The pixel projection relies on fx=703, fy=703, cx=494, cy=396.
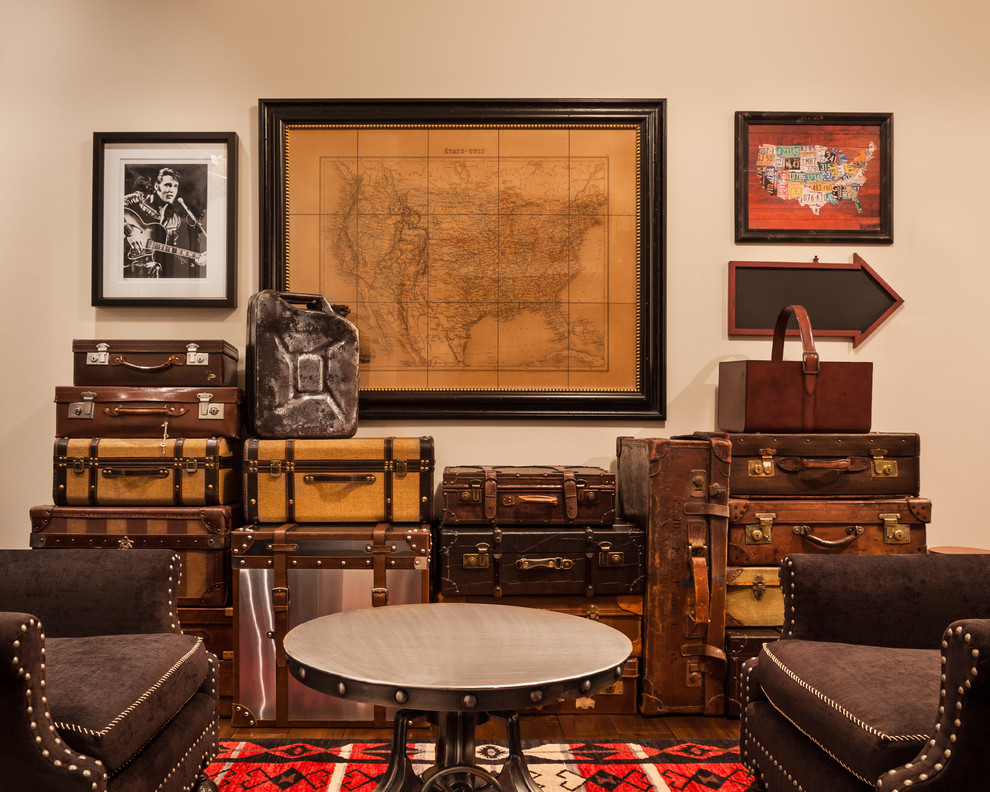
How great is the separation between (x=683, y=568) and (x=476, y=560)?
879 millimetres

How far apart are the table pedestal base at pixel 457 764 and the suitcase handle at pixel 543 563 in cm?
124

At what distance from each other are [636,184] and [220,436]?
91.7 inches

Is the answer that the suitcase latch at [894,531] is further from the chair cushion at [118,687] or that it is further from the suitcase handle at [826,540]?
the chair cushion at [118,687]

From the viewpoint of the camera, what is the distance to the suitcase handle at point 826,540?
9.83ft

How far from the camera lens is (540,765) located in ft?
8.29

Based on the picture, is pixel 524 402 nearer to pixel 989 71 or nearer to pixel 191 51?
→ pixel 191 51

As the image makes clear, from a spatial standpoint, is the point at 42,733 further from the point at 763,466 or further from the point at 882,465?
the point at 882,465

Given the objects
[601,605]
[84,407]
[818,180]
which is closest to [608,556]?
[601,605]

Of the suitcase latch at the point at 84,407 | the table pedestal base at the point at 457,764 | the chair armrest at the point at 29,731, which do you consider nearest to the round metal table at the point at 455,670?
the table pedestal base at the point at 457,764

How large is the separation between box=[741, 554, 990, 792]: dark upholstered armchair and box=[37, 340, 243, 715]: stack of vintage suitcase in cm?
217

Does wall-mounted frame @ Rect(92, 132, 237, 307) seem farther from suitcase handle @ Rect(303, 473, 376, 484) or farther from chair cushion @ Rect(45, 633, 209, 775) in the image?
chair cushion @ Rect(45, 633, 209, 775)

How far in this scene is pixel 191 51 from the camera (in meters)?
3.51

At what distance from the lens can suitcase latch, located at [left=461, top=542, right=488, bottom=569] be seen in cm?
298

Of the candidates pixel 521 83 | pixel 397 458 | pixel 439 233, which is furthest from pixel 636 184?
pixel 397 458
